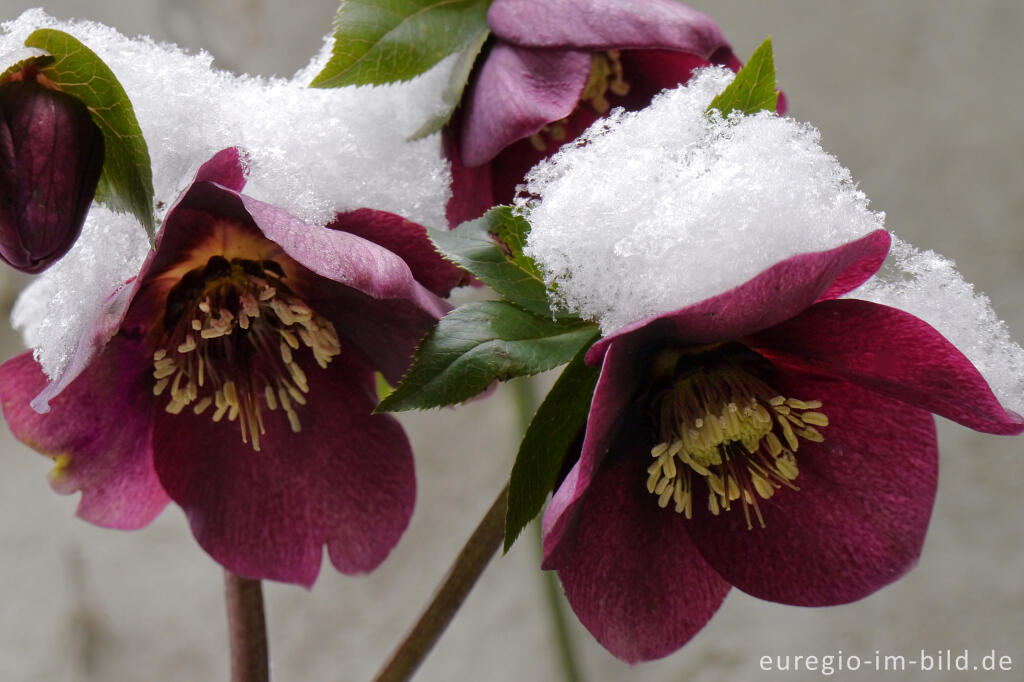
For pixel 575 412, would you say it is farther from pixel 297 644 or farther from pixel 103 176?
pixel 297 644

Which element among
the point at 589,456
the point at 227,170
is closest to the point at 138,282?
the point at 227,170

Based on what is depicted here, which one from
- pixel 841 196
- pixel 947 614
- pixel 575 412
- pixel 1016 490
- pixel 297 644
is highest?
pixel 841 196

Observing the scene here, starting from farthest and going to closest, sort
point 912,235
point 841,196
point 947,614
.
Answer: point 912,235 < point 947,614 < point 841,196

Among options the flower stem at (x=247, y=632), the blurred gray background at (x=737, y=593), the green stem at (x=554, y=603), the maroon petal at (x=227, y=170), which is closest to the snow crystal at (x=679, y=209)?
the maroon petal at (x=227, y=170)

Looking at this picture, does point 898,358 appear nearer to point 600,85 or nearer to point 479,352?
point 479,352

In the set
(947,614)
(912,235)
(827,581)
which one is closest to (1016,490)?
(947,614)

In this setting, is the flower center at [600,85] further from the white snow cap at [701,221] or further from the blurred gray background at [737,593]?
the blurred gray background at [737,593]

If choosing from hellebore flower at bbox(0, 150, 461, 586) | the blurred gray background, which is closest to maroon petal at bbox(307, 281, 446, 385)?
hellebore flower at bbox(0, 150, 461, 586)
